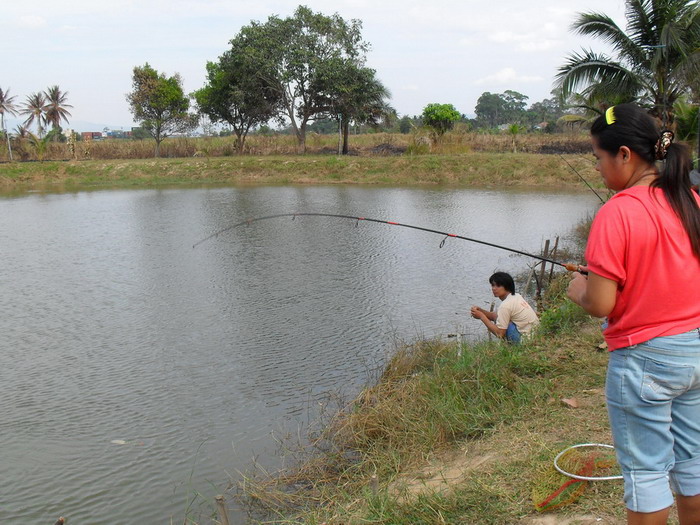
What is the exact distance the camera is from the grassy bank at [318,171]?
2820cm

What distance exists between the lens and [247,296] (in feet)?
30.6

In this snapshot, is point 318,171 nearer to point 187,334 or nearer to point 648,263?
point 187,334

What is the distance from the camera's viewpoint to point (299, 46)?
112 feet

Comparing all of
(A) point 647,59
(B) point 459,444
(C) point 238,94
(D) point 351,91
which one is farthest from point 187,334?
(C) point 238,94

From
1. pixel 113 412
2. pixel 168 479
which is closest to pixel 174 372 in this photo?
pixel 113 412

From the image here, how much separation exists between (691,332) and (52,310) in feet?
27.9

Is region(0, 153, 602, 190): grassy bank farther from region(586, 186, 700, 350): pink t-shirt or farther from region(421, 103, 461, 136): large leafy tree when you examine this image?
region(586, 186, 700, 350): pink t-shirt

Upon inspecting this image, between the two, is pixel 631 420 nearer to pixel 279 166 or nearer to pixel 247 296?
pixel 247 296

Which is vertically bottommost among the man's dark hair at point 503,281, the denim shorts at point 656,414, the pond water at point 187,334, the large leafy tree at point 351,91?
the pond water at point 187,334

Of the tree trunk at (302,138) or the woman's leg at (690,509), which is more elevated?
the tree trunk at (302,138)

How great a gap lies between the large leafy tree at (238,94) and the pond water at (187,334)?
1963cm

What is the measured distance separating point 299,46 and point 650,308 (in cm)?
3428

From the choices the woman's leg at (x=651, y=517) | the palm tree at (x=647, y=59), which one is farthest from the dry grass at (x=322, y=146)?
the woman's leg at (x=651, y=517)

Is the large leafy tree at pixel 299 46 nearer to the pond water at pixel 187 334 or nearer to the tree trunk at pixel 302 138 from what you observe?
the tree trunk at pixel 302 138
